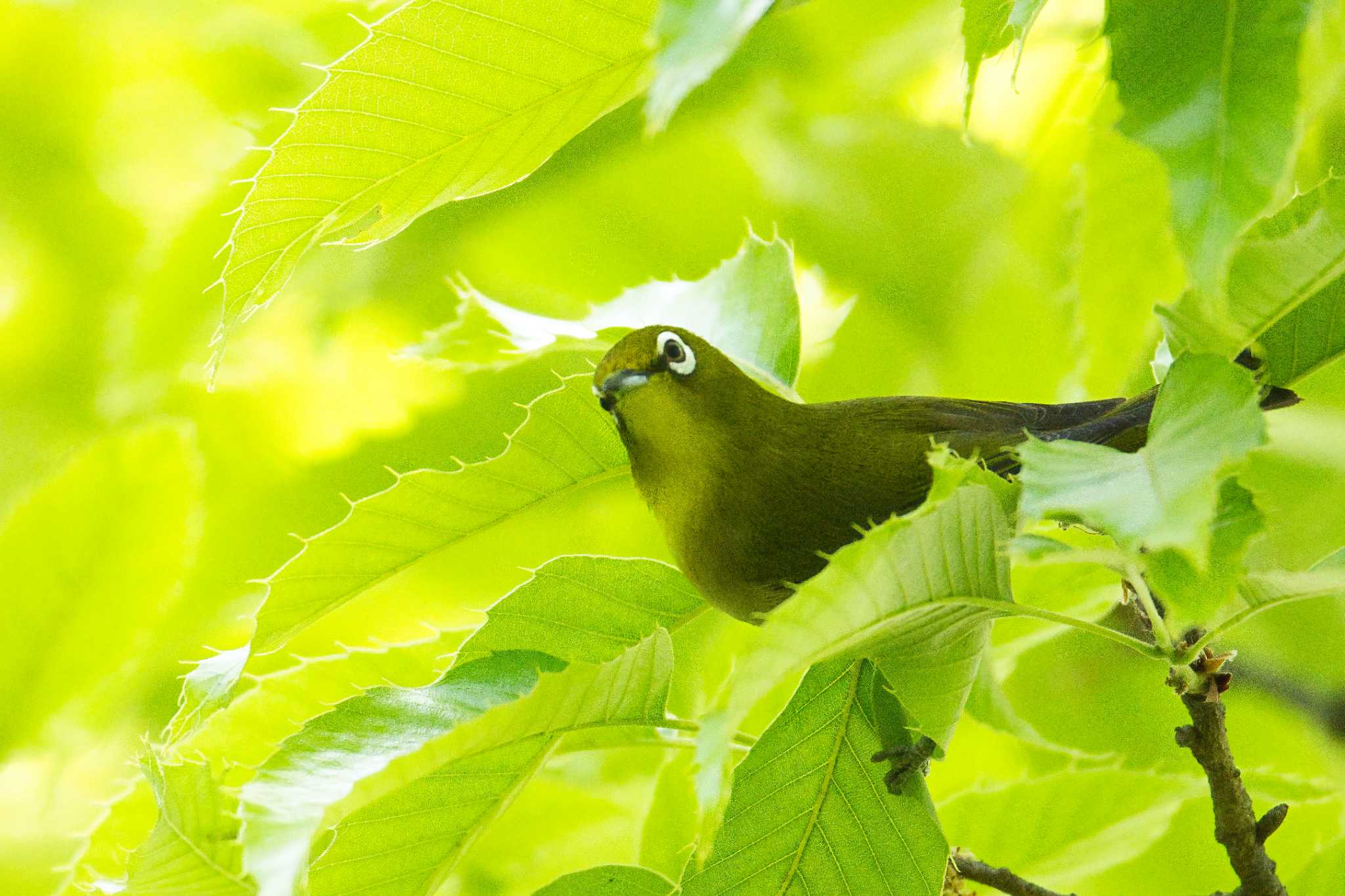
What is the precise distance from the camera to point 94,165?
1.87m

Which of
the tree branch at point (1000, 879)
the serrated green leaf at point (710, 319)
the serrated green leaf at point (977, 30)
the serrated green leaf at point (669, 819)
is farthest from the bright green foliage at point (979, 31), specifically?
the serrated green leaf at point (669, 819)

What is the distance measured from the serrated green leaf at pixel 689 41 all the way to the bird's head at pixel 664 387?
1.25 feet

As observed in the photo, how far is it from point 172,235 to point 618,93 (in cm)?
125

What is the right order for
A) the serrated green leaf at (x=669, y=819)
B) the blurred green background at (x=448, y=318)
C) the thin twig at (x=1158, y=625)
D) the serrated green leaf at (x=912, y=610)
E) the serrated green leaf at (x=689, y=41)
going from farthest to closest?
the blurred green background at (x=448, y=318) → the serrated green leaf at (x=669, y=819) → the thin twig at (x=1158, y=625) → the serrated green leaf at (x=912, y=610) → the serrated green leaf at (x=689, y=41)

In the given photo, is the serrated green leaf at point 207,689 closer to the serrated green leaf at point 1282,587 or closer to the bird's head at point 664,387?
the bird's head at point 664,387

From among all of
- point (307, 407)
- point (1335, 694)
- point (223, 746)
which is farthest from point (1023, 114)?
point (223, 746)

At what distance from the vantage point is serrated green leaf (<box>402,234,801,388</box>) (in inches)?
35.8

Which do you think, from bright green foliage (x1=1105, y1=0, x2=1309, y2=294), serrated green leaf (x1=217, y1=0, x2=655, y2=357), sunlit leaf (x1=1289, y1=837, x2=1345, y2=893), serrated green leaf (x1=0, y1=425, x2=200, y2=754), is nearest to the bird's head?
serrated green leaf (x1=217, y1=0, x2=655, y2=357)

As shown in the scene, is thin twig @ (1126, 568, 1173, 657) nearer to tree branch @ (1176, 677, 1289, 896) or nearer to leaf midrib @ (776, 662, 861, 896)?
tree branch @ (1176, 677, 1289, 896)

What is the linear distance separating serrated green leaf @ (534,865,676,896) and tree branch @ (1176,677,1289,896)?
34 cm

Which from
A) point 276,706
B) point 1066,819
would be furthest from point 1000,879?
point 276,706

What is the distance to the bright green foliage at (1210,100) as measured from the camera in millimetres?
420

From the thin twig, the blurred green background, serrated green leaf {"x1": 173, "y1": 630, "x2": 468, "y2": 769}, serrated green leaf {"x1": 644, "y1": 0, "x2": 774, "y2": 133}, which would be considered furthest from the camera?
the blurred green background

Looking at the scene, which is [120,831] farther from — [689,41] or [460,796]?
[689,41]
